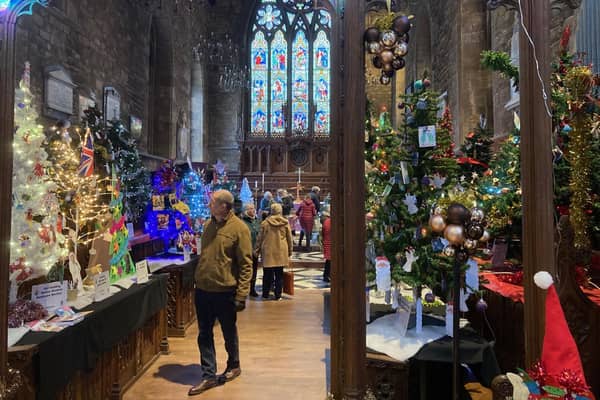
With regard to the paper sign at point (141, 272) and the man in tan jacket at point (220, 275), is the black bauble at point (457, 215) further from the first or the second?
the paper sign at point (141, 272)

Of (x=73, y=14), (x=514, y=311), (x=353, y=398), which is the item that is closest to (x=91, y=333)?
(x=353, y=398)

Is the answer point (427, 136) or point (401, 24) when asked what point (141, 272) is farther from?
point (401, 24)

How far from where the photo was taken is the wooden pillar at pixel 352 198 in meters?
2.09

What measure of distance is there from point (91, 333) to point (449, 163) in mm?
2347

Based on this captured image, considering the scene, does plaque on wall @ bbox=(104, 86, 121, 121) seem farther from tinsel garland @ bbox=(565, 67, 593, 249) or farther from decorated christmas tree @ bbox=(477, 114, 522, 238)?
tinsel garland @ bbox=(565, 67, 593, 249)

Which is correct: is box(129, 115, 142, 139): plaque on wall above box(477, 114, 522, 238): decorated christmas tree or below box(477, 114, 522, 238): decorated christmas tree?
above

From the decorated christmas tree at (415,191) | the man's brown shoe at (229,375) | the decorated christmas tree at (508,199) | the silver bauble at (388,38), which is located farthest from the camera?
the decorated christmas tree at (508,199)

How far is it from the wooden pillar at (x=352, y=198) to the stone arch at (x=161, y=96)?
8.75 meters

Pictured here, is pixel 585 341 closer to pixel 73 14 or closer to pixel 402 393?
pixel 402 393

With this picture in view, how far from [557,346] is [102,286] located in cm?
273

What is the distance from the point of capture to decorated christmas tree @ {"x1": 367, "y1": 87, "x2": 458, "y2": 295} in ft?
8.27

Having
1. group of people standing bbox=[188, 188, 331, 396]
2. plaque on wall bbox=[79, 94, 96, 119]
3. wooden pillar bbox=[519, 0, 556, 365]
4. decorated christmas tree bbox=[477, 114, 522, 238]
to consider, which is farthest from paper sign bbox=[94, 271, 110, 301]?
plaque on wall bbox=[79, 94, 96, 119]

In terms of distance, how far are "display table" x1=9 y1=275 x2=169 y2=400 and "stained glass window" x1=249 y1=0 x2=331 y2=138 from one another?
11488mm

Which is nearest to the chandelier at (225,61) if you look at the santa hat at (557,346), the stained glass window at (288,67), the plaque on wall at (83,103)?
the stained glass window at (288,67)
